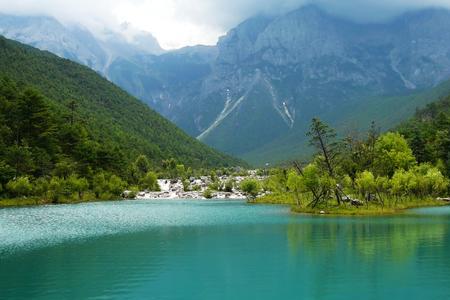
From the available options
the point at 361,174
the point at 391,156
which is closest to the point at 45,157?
the point at 361,174

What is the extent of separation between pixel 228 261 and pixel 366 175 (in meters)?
64.7

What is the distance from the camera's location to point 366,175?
104m

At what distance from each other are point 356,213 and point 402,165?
43681 mm

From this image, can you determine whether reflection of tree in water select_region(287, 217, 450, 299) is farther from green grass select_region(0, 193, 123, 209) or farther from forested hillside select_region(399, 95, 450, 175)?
forested hillside select_region(399, 95, 450, 175)

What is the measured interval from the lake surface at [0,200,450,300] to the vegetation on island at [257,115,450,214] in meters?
24.8

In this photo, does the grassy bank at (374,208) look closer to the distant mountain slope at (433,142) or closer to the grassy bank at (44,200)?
the distant mountain slope at (433,142)

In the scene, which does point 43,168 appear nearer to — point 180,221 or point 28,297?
point 180,221

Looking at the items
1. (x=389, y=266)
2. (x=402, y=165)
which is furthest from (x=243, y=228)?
(x=402, y=165)

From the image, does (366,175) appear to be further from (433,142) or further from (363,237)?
(433,142)

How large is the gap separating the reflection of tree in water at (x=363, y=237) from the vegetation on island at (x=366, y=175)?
1875 cm

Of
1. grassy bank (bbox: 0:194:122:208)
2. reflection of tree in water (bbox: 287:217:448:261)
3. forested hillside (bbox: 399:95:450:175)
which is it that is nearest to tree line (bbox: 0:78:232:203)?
grassy bank (bbox: 0:194:122:208)

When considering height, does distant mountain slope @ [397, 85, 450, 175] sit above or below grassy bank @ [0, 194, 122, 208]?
above

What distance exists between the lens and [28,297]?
1307 inches

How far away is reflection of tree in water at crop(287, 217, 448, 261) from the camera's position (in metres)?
49.3
